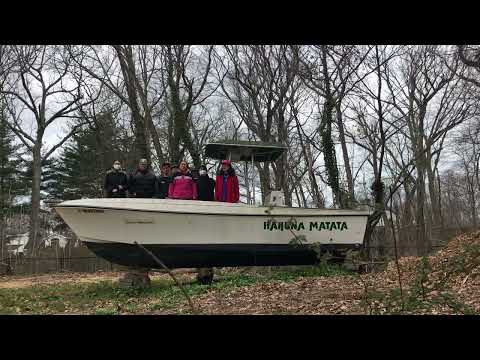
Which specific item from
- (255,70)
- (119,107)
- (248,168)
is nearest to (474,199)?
(255,70)

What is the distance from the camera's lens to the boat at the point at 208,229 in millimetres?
9172

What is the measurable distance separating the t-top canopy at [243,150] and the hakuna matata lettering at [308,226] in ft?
5.74

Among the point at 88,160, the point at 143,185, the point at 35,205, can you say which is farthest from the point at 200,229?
the point at 88,160

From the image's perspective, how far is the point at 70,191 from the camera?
3164 centimetres

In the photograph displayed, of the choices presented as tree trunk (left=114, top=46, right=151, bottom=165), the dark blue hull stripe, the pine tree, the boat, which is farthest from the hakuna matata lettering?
the pine tree

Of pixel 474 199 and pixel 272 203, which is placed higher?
pixel 474 199

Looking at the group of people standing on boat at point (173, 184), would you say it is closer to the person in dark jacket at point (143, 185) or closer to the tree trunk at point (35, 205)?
the person in dark jacket at point (143, 185)

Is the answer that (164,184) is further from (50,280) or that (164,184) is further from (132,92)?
(132,92)

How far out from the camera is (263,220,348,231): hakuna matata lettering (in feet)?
32.3

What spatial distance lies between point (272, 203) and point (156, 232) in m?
2.61

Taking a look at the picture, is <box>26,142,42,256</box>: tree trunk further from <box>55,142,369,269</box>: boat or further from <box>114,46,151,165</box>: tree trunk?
<box>55,142,369,269</box>: boat

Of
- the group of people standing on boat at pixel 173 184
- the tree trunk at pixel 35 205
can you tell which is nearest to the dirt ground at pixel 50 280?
the group of people standing on boat at pixel 173 184

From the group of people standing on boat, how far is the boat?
397 mm

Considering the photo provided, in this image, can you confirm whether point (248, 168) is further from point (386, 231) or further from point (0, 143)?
point (0, 143)
